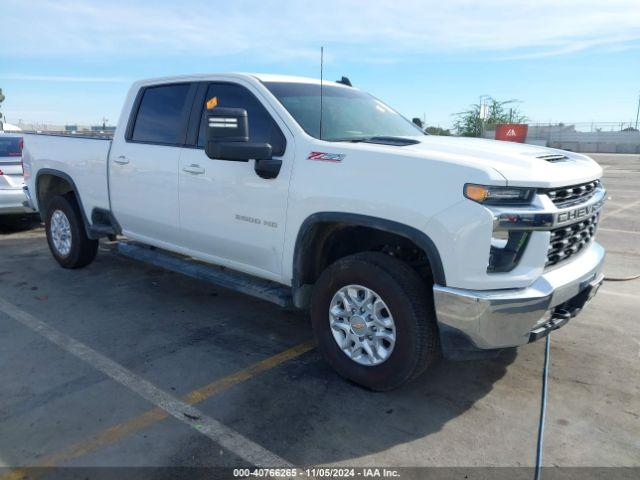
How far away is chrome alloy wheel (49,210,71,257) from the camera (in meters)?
6.27

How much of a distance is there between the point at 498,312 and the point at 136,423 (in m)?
2.17

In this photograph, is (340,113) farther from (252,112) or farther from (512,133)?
(512,133)

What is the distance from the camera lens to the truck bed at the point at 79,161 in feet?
18.3

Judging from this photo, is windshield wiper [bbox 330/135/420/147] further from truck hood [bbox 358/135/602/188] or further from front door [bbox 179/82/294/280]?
front door [bbox 179/82/294/280]

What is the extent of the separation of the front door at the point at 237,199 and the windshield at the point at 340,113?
20 cm

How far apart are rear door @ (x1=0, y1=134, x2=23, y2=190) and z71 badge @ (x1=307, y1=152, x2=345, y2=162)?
6.43 meters

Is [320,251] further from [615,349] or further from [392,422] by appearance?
[615,349]

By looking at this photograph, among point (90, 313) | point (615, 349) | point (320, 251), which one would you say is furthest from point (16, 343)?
point (615, 349)

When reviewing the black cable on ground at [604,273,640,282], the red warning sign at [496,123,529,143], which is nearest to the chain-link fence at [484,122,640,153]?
the red warning sign at [496,123,529,143]

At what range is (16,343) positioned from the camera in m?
4.31

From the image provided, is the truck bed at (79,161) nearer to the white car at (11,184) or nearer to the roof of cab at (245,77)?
the roof of cab at (245,77)

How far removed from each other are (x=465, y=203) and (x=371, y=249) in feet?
3.27

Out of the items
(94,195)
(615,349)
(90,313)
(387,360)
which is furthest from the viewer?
(94,195)

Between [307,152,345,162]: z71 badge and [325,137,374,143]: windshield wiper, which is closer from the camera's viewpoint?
[307,152,345,162]: z71 badge
